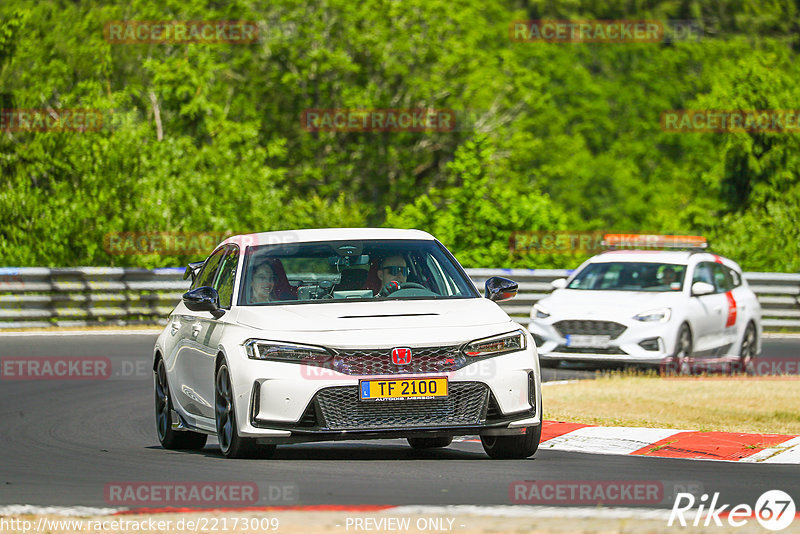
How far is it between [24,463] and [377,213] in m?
41.3

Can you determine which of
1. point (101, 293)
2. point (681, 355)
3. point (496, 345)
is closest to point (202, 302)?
point (496, 345)

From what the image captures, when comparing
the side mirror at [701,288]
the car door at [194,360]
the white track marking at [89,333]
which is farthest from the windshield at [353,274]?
the white track marking at [89,333]

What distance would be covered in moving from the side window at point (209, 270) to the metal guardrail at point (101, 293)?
1388 centimetres

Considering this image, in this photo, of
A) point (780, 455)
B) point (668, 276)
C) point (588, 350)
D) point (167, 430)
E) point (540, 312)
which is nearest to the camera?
point (780, 455)

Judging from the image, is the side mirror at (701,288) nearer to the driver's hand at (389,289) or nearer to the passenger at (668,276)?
the passenger at (668,276)

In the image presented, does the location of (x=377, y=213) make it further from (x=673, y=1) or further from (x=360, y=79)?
(x=673, y=1)

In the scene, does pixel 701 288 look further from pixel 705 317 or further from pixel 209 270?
pixel 209 270

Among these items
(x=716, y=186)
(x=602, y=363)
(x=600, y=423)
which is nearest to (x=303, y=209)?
(x=716, y=186)

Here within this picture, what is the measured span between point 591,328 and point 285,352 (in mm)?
10085

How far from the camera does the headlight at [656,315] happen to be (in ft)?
63.5

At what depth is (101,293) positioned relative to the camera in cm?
2628

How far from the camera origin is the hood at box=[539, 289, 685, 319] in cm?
1947

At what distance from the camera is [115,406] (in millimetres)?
15406

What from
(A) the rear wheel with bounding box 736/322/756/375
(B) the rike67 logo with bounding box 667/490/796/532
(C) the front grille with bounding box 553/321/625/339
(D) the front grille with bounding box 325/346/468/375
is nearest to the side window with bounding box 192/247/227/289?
(D) the front grille with bounding box 325/346/468/375
